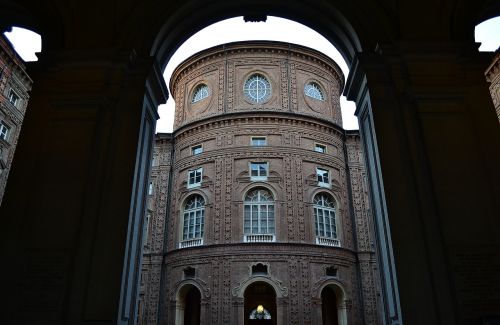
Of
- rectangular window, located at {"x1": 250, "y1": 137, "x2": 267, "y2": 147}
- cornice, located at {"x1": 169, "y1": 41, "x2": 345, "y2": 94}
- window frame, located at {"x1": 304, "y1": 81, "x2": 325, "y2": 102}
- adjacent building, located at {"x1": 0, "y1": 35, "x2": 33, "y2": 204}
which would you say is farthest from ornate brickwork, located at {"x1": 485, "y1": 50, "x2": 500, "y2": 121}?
adjacent building, located at {"x1": 0, "y1": 35, "x2": 33, "y2": 204}

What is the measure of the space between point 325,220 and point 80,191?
21.8m

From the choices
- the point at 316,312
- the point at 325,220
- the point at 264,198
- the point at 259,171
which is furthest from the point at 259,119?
the point at 316,312

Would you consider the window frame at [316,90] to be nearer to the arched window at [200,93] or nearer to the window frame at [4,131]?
the arched window at [200,93]

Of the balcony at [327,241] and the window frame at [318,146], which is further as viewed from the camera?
the window frame at [318,146]

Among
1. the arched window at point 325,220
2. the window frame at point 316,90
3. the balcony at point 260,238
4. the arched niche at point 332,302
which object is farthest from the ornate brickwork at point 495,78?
the balcony at point 260,238

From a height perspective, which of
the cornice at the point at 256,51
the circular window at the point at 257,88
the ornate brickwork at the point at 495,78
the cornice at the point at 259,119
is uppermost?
the cornice at the point at 256,51

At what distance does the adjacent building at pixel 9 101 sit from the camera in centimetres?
2238

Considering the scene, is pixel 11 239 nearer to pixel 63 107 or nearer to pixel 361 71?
pixel 63 107

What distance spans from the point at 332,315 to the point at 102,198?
2449 centimetres

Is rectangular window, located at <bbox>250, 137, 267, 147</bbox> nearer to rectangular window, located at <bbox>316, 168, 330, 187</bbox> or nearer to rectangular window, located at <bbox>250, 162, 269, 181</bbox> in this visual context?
rectangular window, located at <bbox>250, 162, 269, 181</bbox>

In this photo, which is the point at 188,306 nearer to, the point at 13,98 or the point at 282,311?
the point at 282,311

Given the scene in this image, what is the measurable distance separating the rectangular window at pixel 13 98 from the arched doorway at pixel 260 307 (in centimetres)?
1868

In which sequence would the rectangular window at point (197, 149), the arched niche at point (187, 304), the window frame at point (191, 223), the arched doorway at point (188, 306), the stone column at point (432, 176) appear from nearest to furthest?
the stone column at point (432, 176) → the arched niche at point (187, 304) → the arched doorway at point (188, 306) → the window frame at point (191, 223) → the rectangular window at point (197, 149)

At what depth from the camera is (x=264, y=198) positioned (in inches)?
1009
